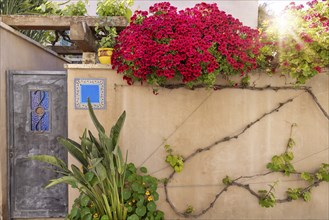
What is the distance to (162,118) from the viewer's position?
12.8 feet

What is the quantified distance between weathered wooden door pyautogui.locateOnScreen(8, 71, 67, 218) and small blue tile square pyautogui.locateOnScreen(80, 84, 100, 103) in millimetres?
358

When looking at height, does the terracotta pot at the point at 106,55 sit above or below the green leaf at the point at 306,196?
above

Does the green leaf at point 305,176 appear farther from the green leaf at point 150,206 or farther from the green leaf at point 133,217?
the green leaf at point 133,217

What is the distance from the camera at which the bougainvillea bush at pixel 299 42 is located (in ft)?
11.4

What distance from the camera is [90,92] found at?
3799 millimetres

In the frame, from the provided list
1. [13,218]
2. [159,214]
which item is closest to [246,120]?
[159,214]

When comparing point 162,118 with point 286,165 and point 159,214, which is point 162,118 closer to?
point 159,214

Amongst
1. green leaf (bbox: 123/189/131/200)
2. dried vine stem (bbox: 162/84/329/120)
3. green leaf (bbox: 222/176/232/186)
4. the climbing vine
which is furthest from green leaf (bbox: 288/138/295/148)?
green leaf (bbox: 123/189/131/200)

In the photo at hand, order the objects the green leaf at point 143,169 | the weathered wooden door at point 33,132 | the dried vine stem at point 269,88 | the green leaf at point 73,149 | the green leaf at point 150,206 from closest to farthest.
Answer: the green leaf at point 73,149, the green leaf at point 150,206, the green leaf at point 143,169, the dried vine stem at point 269,88, the weathered wooden door at point 33,132

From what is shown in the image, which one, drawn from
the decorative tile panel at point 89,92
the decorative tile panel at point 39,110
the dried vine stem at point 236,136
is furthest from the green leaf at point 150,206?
the decorative tile panel at point 39,110

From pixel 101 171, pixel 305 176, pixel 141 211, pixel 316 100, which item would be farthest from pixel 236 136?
pixel 101 171

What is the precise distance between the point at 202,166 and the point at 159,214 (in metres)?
0.85

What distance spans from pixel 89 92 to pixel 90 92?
0.01 m

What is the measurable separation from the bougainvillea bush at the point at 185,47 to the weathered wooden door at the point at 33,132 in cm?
102
